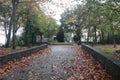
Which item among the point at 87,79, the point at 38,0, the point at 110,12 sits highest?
the point at 38,0

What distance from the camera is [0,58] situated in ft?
47.2

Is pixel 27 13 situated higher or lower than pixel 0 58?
higher

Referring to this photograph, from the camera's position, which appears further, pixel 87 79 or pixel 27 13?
pixel 27 13

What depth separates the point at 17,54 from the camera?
61.1ft

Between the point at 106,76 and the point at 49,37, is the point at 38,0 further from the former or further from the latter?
the point at 49,37

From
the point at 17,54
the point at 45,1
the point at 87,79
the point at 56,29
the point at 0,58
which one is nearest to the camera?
the point at 87,79

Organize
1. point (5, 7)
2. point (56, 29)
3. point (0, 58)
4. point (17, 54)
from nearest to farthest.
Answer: point (0, 58), point (17, 54), point (5, 7), point (56, 29)

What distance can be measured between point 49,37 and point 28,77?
60.2 m

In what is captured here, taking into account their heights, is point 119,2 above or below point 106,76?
above

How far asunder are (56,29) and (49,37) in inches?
110

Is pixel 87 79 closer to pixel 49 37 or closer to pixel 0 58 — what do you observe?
pixel 0 58

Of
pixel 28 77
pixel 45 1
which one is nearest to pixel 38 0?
pixel 45 1

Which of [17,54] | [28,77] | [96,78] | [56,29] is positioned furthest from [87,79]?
[56,29]

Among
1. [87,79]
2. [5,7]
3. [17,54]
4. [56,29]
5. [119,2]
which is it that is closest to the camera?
[87,79]
